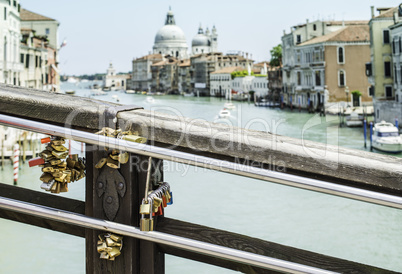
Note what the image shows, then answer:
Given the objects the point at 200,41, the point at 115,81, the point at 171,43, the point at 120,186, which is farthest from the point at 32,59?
the point at 115,81

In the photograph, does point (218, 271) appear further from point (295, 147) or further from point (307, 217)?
point (295, 147)

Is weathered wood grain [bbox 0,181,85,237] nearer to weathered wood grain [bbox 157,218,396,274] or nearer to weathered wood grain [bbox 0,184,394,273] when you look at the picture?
weathered wood grain [bbox 0,184,394,273]

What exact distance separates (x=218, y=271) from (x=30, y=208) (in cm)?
372

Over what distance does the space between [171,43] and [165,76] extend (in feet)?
41.0

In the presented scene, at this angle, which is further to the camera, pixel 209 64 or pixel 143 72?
pixel 143 72

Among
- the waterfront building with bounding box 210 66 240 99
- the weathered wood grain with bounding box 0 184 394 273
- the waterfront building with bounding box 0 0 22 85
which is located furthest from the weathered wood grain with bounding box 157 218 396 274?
the waterfront building with bounding box 210 66 240 99

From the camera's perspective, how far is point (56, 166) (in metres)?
0.70

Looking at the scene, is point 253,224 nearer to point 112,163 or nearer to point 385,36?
point 112,163

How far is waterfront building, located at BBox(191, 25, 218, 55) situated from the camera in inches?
2571

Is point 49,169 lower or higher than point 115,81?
lower

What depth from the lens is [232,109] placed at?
26734 mm

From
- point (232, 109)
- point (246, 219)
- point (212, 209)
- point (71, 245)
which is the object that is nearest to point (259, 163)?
point (71, 245)

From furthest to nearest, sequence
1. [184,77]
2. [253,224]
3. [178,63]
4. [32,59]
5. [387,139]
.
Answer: [178,63]
[184,77]
[32,59]
[387,139]
[253,224]

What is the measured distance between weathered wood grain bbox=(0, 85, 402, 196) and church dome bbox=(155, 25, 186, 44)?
67.8 m
